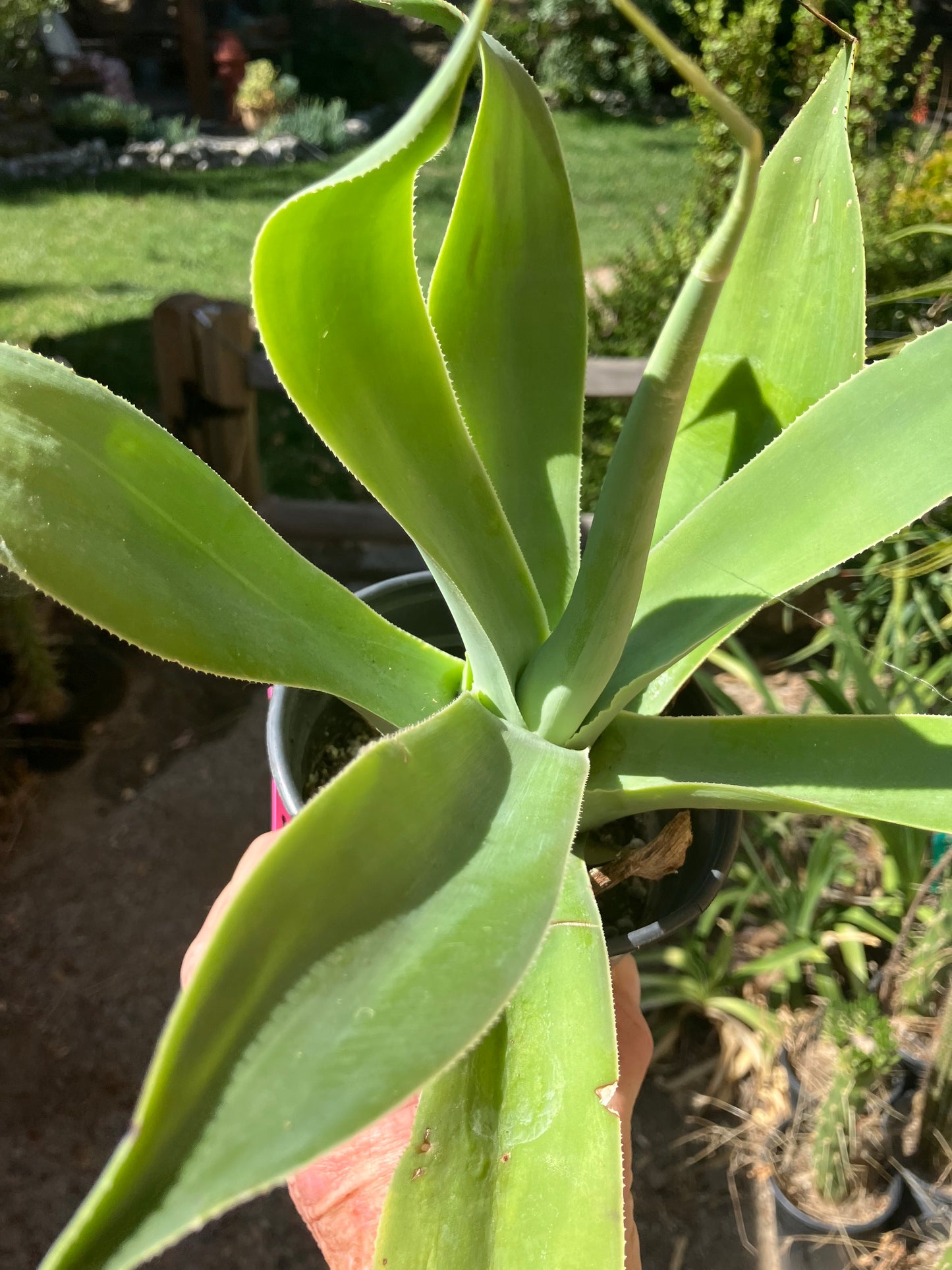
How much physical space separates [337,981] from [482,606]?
10.6 inches

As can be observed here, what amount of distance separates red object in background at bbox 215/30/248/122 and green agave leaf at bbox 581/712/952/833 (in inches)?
238

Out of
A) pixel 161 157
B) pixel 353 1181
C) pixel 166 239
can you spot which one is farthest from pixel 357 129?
pixel 353 1181

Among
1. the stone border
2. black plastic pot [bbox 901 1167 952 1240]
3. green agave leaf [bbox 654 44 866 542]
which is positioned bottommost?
black plastic pot [bbox 901 1167 952 1240]

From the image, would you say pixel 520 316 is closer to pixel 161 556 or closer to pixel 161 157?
pixel 161 556

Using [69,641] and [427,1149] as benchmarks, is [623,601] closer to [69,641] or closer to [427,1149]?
[427,1149]

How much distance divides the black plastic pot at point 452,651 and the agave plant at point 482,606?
3.2 inches

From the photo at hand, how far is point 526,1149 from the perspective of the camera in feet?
1.39

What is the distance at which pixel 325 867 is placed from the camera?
36cm

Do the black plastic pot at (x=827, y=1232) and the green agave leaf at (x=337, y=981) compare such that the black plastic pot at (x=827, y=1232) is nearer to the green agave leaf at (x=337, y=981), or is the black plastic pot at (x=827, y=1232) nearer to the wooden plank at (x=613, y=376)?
the green agave leaf at (x=337, y=981)

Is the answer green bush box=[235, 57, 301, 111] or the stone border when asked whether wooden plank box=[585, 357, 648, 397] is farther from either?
green bush box=[235, 57, 301, 111]

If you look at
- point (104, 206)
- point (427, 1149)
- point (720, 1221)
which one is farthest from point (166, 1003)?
point (104, 206)

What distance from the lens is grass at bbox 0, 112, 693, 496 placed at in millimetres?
2594

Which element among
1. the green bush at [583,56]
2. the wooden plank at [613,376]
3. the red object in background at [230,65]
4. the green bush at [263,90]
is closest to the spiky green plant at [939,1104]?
the wooden plank at [613,376]

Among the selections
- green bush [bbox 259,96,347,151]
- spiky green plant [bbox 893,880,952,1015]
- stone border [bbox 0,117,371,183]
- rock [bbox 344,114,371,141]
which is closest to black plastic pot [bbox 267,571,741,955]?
spiky green plant [bbox 893,880,952,1015]
